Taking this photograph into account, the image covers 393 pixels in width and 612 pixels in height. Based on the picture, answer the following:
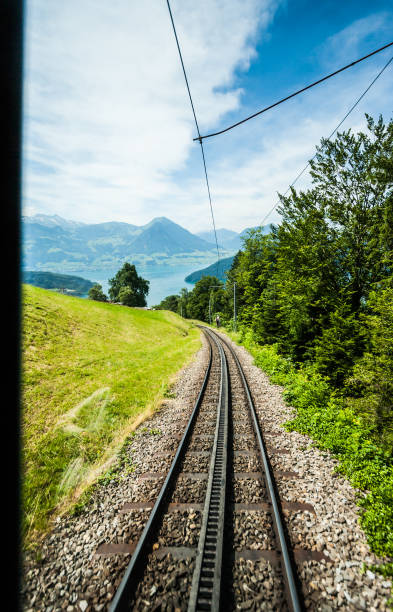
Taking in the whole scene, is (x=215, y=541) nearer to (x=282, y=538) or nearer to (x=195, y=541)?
(x=195, y=541)

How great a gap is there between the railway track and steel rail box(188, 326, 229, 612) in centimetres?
1

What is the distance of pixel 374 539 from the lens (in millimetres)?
4371

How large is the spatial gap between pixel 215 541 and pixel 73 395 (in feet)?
29.7

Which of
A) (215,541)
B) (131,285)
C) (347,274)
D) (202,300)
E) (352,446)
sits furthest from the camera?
(131,285)

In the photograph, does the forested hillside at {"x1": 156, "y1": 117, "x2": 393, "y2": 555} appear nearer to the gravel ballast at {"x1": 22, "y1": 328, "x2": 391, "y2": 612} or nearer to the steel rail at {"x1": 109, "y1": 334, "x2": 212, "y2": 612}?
the gravel ballast at {"x1": 22, "y1": 328, "x2": 391, "y2": 612}

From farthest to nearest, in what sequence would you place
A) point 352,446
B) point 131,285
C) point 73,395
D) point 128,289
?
point 131,285 → point 128,289 → point 73,395 → point 352,446

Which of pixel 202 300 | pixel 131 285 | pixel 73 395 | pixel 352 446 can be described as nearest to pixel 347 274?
pixel 352 446

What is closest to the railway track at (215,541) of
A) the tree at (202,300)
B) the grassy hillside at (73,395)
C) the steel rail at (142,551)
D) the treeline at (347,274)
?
the steel rail at (142,551)

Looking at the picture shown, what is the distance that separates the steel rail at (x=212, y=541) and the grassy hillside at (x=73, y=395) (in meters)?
3.21

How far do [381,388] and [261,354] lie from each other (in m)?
11.1

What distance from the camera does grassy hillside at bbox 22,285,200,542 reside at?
20.5 feet

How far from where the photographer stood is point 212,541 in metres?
4.52

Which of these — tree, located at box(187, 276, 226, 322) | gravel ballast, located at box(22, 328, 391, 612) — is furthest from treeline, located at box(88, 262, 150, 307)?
gravel ballast, located at box(22, 328, 391, 612)

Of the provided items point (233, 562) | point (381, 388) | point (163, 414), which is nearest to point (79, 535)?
point (233, 562)
